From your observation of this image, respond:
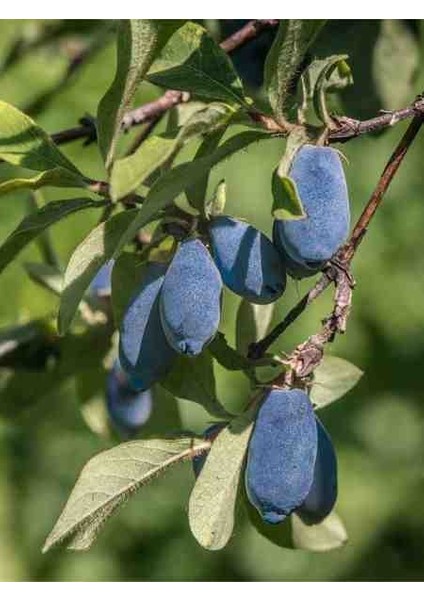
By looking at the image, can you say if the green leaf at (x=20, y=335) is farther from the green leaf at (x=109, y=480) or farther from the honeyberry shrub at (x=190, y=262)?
the green leaf at (x=109, y=480)

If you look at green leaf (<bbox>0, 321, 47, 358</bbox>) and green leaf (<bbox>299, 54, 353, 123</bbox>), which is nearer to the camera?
green leaf (<bbox>299, 54, 353, 123</bbox>)

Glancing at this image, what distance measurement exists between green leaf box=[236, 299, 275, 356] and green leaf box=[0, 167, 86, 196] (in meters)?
0.21

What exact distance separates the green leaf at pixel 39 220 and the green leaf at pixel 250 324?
0.20m

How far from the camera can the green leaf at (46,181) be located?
34.8 inches

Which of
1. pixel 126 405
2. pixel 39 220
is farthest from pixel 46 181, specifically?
pixel 126 405

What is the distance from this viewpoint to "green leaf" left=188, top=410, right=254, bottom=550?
0.92 m

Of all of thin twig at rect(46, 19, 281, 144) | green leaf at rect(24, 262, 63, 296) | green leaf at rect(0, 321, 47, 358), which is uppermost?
thin twig at rect(46, 19, 281, 144)

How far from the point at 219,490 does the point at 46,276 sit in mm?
482

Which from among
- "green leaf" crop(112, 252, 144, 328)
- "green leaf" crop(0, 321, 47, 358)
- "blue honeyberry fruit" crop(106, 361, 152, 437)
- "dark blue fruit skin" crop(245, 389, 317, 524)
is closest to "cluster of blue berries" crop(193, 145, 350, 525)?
"dark blue fruit skin" crop(245, 389, 317, 524)

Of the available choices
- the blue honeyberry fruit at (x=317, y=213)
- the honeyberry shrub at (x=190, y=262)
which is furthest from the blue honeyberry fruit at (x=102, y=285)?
the blue honeyberry fruit at (x=317, y=213)

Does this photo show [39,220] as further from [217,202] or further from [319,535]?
[319,535]

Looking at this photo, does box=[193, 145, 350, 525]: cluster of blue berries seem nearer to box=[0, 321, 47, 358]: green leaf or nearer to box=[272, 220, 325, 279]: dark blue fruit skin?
box=[272, 220, 325, 279]: dark blue fruit skin

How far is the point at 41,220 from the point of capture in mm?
921
